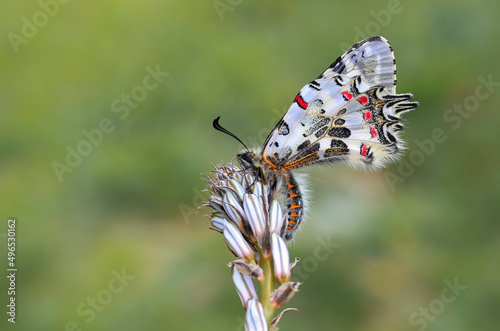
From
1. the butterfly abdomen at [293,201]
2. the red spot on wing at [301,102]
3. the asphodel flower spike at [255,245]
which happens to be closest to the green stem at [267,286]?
the asphodel flower spike at [255,245]

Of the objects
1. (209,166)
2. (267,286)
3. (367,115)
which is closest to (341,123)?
(367,115)

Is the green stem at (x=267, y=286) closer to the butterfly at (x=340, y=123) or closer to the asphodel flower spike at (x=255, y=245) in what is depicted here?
the asphodel flower spike at (x=255, y=245)

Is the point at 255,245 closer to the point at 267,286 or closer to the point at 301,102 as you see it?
the point at 267,286

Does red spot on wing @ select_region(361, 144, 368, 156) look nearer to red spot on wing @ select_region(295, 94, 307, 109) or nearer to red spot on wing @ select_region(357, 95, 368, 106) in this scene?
red spot on wing @ select_region(357, 95, 368, 106)

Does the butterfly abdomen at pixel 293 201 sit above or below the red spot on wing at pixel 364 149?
below

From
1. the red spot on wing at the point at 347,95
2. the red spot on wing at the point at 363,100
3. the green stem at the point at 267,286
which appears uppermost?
the red spot on wing at the point at 347,95

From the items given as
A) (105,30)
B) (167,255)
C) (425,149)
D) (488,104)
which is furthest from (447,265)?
(105,30)

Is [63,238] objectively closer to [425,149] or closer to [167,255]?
[167,255]
